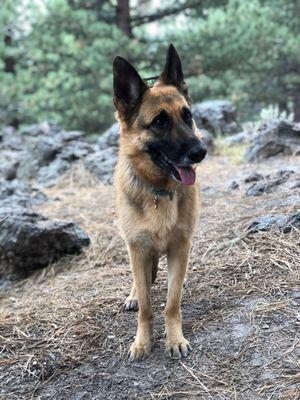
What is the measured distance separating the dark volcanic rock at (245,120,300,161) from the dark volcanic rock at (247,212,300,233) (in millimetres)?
3415

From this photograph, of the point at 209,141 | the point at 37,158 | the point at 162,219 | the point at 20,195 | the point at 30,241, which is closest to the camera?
the point at 162,219

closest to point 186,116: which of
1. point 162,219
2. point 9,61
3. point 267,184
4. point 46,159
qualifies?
point 162,219

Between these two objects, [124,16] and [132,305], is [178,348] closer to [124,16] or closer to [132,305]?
[132,305]

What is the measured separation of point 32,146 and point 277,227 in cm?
700

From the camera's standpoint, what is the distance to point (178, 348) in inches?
118

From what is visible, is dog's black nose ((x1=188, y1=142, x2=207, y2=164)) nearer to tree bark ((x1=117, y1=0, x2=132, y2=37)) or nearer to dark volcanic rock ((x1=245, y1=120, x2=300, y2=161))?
dark volcanic rock ((x1=245, y1=120, x2=300, y2=161))

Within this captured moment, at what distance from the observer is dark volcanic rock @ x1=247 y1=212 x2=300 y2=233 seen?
4156 mm

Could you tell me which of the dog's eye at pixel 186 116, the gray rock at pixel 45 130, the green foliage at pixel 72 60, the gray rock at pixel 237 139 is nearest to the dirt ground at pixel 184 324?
the dog's eye at pixel 186 116

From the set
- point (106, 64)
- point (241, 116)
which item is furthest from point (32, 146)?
point (241, 116)

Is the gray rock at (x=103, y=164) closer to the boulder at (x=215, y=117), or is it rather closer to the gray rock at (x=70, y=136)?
the gray rock at (x=70, y=136)

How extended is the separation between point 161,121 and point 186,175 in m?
0.40

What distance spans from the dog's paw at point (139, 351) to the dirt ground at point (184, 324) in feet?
0.16

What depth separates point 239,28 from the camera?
11477mm

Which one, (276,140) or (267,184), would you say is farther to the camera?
(276,140)
